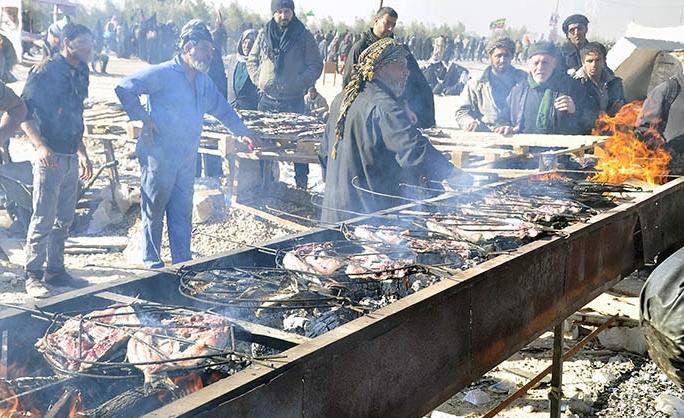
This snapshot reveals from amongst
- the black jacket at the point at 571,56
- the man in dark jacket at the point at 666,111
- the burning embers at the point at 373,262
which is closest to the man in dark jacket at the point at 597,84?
the black jacket at the point at 571,56

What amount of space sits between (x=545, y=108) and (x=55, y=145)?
519cm

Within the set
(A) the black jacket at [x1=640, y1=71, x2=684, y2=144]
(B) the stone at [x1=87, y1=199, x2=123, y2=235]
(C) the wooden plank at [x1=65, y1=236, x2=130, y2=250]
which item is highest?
(A) the black jacket at [x1=640, y1=71, x2=684, y2=144]

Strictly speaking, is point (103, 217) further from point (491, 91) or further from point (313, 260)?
point (313, 260)

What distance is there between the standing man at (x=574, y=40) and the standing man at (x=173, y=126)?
500 cm

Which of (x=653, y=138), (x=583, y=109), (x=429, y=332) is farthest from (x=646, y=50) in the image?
(x=429, y=332)

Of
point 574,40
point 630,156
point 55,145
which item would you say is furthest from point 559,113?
point 55,145

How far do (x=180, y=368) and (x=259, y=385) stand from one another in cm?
35

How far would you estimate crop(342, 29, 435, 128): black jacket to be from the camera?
8.14 m

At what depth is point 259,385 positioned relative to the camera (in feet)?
7.34

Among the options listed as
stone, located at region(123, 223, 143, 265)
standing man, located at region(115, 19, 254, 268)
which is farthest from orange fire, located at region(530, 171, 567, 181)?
stone, located at region(123, 223, 143, 265)

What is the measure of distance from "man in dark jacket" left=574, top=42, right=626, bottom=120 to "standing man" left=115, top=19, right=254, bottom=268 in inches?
169

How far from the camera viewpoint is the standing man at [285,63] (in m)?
9.83

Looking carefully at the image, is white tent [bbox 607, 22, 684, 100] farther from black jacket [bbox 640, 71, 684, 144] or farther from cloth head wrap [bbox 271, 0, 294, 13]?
cloth head wrap [bbox 271, 0, 294, 13]

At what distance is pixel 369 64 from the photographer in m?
5.27
